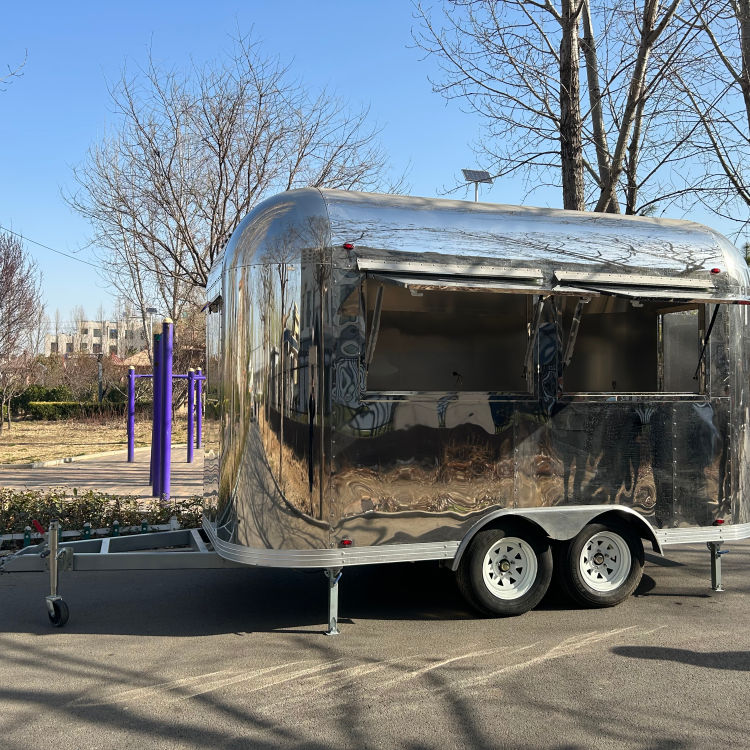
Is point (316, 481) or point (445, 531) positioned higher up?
point (316, 481)

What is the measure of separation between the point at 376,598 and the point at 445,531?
139 centimetres

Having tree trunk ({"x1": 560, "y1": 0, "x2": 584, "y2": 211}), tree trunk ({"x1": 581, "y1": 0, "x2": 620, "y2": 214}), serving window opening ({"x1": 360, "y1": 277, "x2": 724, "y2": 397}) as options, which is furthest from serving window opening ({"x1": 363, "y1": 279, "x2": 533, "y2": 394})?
tree trunk ({"x1": 581, "y1": 0, "x2": 620, "y2": 214})

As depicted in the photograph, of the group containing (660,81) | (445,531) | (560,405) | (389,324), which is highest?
(660,81)

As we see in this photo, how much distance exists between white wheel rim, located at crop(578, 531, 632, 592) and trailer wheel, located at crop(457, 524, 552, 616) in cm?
40

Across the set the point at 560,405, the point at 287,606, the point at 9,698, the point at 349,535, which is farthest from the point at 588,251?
the point at 9,698

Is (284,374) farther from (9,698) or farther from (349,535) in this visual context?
(9,698)

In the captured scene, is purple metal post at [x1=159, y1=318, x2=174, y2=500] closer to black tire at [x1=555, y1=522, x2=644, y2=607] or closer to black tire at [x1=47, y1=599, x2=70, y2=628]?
black tire at [x1=47, y1=599, x2=70, y2=628]

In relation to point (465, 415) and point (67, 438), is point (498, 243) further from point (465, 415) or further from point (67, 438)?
point (67, 438)

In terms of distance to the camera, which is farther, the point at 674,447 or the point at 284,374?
the point at 674,447

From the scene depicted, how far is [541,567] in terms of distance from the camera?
5.95 meters

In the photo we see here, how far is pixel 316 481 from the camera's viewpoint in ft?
17.5

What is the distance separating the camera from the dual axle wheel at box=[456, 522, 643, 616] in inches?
229

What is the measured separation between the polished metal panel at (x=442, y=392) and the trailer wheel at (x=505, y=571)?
0.75 ft

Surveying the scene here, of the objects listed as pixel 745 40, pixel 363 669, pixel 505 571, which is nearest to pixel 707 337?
pixel 505 571
